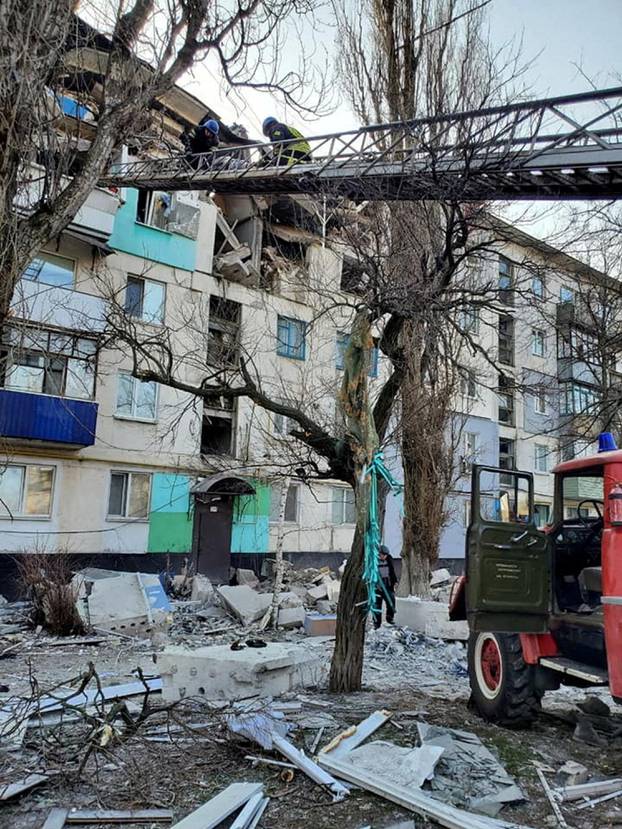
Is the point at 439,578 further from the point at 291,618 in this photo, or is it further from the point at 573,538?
the point at 573,538

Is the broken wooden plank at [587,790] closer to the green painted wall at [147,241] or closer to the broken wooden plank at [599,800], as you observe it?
the broken wooden plank at [599,800]

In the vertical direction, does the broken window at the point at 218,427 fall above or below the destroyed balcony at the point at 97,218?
below

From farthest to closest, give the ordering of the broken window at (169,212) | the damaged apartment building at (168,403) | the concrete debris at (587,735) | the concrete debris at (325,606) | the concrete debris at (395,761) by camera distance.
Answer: the broken window at (169,212) < the damaged apartment building at (168,403) < the concrete debris at (325,606) < the concrete debris at (587,735) < the concrete debris at (395,761)

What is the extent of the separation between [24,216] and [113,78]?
2.49 metres

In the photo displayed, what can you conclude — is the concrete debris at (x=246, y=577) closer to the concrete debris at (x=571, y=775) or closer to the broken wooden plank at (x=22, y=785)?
the concrete debris at (x=571, y=775)

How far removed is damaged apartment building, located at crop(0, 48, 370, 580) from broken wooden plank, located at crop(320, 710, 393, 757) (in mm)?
9730

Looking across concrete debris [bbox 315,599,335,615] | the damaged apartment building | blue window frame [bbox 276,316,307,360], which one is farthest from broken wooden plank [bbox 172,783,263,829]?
blue window frame [bbox 276,316,307,360]

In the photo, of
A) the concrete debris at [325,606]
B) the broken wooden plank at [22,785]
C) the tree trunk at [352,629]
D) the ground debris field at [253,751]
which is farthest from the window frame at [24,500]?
the broken wooden plank at [22,785]

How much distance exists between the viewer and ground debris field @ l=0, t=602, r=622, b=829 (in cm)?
414

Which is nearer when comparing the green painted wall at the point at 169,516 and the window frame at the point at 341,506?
the green painted wall at the point at 169,516

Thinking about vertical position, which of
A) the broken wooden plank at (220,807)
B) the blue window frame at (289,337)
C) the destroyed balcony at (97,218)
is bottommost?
the broken wooden plank at (220,807)

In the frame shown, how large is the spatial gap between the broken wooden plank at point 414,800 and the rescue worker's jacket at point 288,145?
360 inches

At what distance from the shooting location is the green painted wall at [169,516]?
19.8m

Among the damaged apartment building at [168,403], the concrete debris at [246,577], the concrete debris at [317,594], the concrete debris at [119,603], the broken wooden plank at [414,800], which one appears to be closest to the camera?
the broken wooden plank at [414,800]
